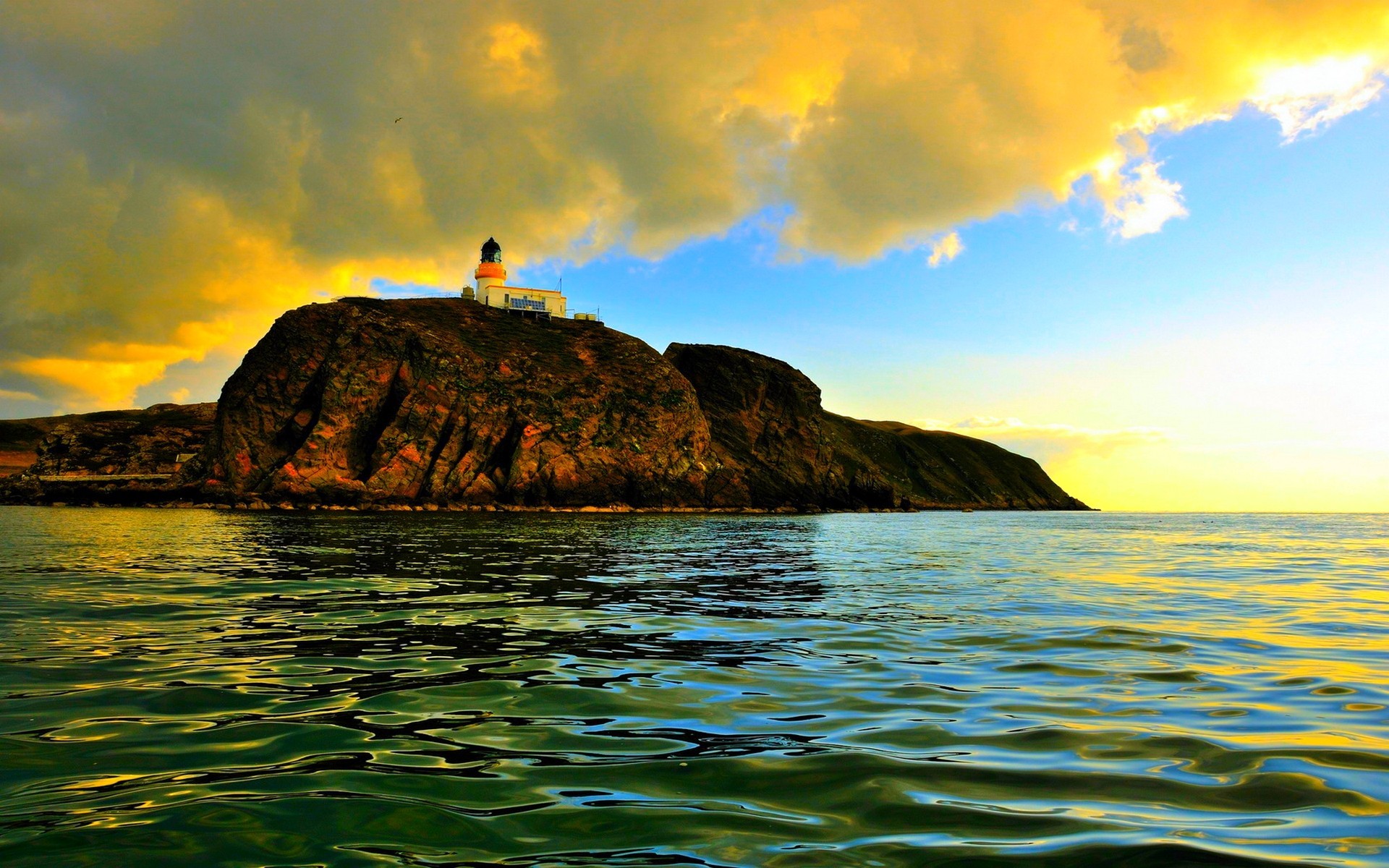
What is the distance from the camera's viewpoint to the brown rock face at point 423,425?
6700 cm

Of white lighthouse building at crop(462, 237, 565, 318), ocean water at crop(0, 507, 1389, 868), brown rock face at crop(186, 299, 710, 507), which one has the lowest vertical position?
ocean water at crop(0, 507, 1389, 868)

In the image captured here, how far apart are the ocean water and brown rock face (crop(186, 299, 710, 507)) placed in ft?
189

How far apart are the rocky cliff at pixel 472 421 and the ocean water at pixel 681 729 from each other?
57.5m

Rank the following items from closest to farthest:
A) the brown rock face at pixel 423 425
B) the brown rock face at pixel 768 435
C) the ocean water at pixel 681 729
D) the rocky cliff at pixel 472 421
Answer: the ocean water at pixel 681 729
the brown rock face at pixel 423 425
the rocky cliff at pixel 472 421
the brown rock face at pixel 768 435

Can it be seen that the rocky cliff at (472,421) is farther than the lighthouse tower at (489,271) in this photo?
No

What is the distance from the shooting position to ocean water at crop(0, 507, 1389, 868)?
3.20 m

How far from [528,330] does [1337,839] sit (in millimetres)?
Answer: 91982

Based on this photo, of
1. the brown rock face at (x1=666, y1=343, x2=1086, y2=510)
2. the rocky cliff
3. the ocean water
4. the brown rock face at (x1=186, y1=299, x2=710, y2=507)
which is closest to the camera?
the ocean water

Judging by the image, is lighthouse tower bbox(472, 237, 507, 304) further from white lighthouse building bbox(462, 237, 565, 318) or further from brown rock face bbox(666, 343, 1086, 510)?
brown rock face bbox(666, 343, 1086, 510)

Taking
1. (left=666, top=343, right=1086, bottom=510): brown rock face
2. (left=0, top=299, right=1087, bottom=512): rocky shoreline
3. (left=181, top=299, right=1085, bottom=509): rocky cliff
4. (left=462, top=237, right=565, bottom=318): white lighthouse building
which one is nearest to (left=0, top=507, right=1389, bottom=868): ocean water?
(left=0, top=299, right=1087, bottom=512): rocky shoreline

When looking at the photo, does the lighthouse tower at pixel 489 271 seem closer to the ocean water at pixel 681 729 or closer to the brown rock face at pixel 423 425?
the brown rock face at pixel 423 425

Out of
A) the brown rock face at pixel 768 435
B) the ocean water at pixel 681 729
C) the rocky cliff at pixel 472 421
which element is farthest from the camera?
the brown rock face at pixel 768 435

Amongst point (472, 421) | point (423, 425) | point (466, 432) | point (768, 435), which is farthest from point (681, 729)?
point (768, 435)

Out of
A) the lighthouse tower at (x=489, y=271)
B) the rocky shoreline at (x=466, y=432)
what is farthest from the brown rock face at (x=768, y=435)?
the lighthouse tower at (x=489, y=271)
